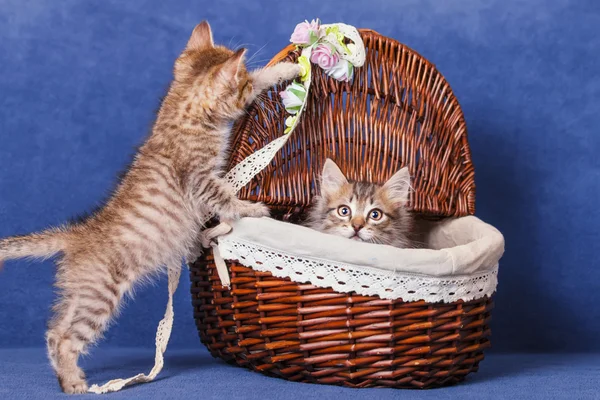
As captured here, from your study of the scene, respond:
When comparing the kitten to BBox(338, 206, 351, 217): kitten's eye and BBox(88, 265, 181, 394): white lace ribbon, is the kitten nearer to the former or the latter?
BBox(338, 206, 351, 217): kitten's eye

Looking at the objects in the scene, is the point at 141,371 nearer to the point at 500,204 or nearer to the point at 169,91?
the point at 169,91

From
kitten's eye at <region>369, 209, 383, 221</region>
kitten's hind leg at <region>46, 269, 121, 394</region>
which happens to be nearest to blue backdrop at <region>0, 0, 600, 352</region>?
kitten's eye at <region>369, 209, 383, 221</region>

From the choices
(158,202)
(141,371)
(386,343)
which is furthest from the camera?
(141,371)

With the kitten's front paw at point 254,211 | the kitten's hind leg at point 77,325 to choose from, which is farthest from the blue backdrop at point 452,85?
the kitten's front paw at point 254,211

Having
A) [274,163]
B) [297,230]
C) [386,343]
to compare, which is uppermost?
[274,163]

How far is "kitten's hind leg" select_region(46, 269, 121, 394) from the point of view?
2.44m

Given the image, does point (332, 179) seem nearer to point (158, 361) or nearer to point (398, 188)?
point (398, 188)

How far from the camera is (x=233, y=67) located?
101 inches

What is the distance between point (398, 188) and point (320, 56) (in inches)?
19.6

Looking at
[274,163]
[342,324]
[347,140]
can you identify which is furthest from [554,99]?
[342,324]

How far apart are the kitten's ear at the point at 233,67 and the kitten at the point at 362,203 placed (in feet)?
1.33

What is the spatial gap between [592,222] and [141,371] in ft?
6.03

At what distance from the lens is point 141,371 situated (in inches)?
109

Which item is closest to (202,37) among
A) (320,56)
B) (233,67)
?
(233,67)
